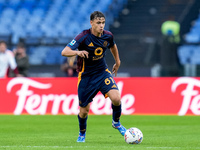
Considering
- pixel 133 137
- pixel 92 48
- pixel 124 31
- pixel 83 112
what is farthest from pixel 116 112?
pixel 124 31

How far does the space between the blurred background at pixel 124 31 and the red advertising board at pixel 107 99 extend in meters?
2.46

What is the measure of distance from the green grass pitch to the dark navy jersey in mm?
1111

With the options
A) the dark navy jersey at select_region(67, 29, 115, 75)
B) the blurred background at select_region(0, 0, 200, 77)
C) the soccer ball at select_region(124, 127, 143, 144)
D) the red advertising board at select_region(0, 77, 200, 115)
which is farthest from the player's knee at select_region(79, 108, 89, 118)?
the blurred background at select_region(0, 0, 200, 77)

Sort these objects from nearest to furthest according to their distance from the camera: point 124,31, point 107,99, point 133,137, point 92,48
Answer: point 133,137, point 92,48, point 107,99, point 124,31

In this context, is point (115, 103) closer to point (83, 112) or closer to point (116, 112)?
point (116, 112)

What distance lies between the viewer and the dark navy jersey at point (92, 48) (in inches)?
292

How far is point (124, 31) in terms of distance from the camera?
20.5m

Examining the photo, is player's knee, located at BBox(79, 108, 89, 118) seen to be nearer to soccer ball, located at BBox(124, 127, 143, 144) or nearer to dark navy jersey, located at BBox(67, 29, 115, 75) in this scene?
dark navy jersey, located at BBox(67, 29, 115, 75)

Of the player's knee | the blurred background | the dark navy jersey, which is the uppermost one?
the dark navy jersey

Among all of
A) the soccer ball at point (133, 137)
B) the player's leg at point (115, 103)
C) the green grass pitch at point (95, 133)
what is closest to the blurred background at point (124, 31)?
the green grass pitch at point (95, 133)

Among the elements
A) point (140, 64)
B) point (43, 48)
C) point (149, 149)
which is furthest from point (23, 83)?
point (149, 149)

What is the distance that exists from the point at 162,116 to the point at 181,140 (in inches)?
218

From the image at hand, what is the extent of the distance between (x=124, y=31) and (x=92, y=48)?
13.1 metres

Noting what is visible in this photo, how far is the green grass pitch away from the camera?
22.8 feet
